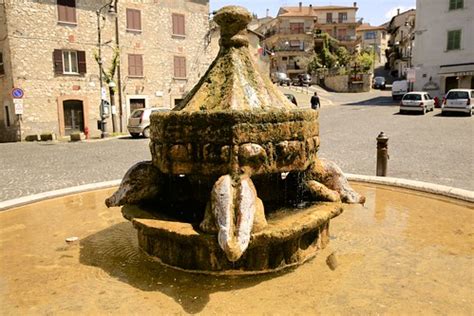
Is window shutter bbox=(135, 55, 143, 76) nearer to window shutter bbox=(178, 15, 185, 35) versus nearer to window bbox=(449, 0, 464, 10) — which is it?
window shutter bbox=(178, 15, 185, 35)

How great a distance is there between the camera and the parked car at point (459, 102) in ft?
74.4

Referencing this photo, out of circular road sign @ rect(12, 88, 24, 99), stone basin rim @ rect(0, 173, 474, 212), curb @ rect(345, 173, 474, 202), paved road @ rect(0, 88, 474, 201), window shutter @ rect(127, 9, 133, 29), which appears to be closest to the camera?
curb @ rect(345, 173, 474, 202)

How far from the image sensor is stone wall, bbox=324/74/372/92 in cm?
4566

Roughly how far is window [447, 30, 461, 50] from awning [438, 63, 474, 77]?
1468 mm

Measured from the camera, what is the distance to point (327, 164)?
Result: 5.03m

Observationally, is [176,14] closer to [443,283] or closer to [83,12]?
[83,12]

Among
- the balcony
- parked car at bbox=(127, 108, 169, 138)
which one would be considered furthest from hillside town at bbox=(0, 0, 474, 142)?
the balcony

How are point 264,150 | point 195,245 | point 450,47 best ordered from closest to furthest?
point 195,245, point 264,150, point 450,47

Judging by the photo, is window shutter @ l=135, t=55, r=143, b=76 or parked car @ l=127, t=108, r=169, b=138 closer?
parked car @ l=127, t=108, r=169, b=138

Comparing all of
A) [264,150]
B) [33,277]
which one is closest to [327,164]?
[264,150]

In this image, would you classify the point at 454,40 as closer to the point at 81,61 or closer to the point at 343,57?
the point at 343,57

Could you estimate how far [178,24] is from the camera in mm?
27750

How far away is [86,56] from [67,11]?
263 centimetres

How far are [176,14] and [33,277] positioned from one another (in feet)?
85.9
